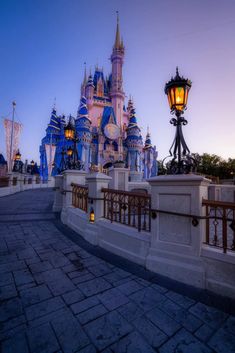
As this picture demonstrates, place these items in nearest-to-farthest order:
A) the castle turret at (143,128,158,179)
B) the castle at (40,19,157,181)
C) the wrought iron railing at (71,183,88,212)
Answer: the wrought iron railing at (71,183,88,212) < the castle at (40,19,157,181) < the castle turret at (143,128,158,179)

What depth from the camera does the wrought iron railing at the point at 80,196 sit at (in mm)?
5848

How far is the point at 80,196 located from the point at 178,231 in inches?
161

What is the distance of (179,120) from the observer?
11.8ft

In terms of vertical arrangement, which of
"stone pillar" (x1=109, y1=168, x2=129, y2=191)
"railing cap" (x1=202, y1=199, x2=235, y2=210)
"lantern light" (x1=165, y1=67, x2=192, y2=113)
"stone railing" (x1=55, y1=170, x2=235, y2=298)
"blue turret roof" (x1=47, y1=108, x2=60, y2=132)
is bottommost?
"stone railing" (x1=55, y1=170, x2=235, y2=298)

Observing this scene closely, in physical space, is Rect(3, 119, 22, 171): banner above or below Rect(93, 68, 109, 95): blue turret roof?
below

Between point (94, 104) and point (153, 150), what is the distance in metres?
20.2

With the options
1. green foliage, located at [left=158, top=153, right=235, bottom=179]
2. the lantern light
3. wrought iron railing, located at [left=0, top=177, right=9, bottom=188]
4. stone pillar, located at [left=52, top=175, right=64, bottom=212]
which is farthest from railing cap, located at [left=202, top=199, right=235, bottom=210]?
green foliage, located at [left=158, top=153, right=235, bottom=179]

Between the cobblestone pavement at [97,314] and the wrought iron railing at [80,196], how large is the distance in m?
2.48

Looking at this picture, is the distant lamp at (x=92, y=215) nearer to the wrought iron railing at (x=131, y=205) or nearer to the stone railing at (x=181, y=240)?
the wrought iron railing at (x=131, y=205)

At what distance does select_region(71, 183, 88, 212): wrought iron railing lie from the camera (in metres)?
5.85

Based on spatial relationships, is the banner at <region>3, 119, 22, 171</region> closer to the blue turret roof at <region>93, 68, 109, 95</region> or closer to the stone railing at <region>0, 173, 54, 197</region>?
the stone railing at <region>0, 173, 54, 197</region>

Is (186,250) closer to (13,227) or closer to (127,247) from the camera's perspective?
(127,247)

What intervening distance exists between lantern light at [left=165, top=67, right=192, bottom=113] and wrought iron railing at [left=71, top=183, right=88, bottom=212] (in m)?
3.84

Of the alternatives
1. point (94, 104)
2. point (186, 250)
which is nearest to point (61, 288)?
point (186, 250)
